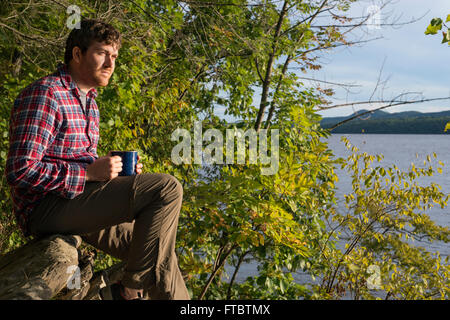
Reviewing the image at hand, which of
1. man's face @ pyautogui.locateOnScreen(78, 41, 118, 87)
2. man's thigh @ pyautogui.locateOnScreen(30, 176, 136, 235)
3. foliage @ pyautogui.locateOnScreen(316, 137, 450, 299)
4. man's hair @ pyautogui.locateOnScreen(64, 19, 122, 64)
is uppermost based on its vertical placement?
man's hair @ pyautogui.locateOnScreen(64, 19, 122, 64)

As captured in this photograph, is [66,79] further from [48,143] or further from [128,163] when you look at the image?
[128,163]

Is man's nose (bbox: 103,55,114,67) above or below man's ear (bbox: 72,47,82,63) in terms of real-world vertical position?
below

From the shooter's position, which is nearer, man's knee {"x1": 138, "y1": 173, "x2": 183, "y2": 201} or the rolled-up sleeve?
the rolled-up sleeve

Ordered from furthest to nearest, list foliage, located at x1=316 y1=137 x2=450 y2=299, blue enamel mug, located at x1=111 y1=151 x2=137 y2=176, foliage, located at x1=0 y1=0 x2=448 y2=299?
foliage, located at x1=316 y1=137 x2=450 y2=299 < foliage, located at x1=0 y1=0 x2=448 y2=299 < blue enamel mug, located at x1=111 y1=151 x2=137 y2=176

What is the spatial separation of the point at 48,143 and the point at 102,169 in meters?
0.27

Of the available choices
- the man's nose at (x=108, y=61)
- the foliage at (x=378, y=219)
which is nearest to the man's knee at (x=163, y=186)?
the man's nose at (x=108, y=61)

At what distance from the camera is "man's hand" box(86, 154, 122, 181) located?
2.01 m

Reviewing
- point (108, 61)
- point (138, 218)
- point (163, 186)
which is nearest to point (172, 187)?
point (163, 186)

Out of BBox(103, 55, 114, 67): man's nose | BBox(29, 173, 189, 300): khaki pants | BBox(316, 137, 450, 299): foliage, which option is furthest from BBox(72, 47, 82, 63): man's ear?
BBox(316, 137, 450, 299): foliage

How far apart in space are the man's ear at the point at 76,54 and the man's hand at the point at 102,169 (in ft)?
1.79

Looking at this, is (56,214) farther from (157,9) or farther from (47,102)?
(157,9)

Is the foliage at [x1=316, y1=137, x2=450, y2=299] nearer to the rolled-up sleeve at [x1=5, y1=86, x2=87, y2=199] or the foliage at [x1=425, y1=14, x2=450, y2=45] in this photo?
the foliage at [x1=425, y1=14, x2=450, y2=45]

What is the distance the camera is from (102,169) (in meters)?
2.01

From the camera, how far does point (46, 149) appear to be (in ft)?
6.34
